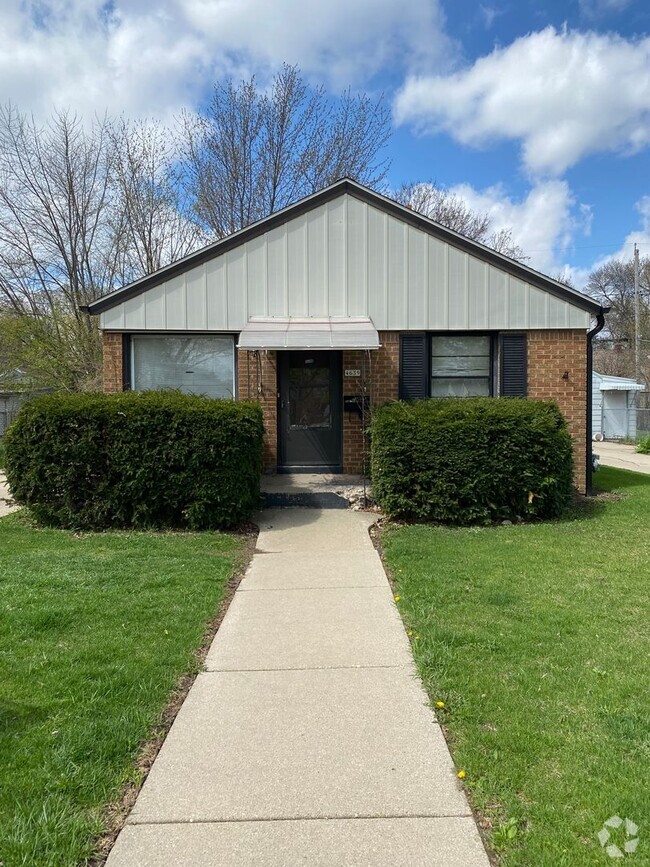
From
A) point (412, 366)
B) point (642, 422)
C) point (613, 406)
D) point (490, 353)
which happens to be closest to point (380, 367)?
point (412, 366)

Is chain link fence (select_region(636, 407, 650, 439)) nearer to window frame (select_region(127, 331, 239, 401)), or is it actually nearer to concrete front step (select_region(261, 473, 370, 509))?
concrete front step (select_region(261, 473, 370, 509))

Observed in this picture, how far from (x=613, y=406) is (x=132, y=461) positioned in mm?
25766

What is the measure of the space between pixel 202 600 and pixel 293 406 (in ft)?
18.0

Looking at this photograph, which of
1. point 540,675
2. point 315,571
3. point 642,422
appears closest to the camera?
point 540,675

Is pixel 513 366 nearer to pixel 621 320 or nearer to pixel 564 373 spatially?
pixel 564 373

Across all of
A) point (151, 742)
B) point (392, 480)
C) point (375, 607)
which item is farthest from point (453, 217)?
point (151, 742)

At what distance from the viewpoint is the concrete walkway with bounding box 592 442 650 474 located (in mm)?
15656

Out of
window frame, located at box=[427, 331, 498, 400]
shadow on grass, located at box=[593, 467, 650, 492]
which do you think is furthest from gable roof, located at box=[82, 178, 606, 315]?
shadow on grass, located at box=[593, 467, 650, 492]

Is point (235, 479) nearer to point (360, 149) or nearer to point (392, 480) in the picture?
point (392, 480)

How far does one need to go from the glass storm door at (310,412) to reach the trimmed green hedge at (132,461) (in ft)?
8.63

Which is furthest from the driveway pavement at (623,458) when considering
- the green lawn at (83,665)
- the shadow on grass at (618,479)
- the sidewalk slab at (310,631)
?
the green lawn at (83,665)

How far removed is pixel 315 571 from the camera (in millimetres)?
6008

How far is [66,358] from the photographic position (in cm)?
1823

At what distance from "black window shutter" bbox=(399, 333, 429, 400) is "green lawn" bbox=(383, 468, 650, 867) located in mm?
3484
